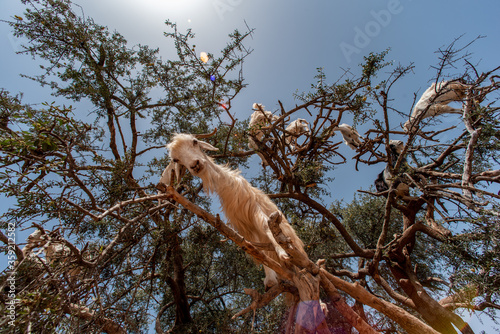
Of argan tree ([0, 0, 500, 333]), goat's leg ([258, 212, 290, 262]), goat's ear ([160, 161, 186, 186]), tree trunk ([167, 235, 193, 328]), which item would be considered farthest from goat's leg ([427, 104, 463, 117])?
tree trunk ([167, 235, 193, 328])

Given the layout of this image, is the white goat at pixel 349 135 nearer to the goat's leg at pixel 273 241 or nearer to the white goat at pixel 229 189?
the white goat at pixel 229 189

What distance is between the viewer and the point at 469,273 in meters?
3.69

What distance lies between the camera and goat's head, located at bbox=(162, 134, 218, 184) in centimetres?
A: 349

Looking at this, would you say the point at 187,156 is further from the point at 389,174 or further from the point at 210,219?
the point at 389,174

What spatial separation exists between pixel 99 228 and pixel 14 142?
2917mm

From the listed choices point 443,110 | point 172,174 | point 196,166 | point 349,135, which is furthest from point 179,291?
point 443,110

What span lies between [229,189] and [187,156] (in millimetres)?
750

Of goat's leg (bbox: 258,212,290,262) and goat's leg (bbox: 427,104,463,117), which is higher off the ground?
goat's leg (bbox: 427,104,463,117)

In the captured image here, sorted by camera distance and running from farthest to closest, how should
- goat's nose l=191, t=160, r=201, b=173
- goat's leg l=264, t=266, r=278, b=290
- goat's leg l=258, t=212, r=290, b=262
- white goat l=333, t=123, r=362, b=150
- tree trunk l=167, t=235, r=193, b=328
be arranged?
white goat l=333, t=123, r=362, b=150 < tree trunk l=167, t=235, r=193, b=328 < goat's leg l=264, t=266, r=278, b=290 < goat's nose l=191, t=160, r=201, b=173 < goat's leg l=258, t=212, r=290, b=262

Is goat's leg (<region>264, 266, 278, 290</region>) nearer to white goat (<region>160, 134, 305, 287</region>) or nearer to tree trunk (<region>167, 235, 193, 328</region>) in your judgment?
white goat (<region>160, 134, 305, 287</region>)

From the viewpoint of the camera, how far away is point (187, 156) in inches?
139

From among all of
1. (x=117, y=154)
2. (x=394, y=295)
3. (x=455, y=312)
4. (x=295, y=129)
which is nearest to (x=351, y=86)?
(x=295, y=129)

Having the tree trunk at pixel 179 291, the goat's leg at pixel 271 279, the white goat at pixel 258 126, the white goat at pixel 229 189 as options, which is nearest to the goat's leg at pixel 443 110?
the white goat at pixel 258 126

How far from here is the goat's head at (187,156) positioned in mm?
3494
